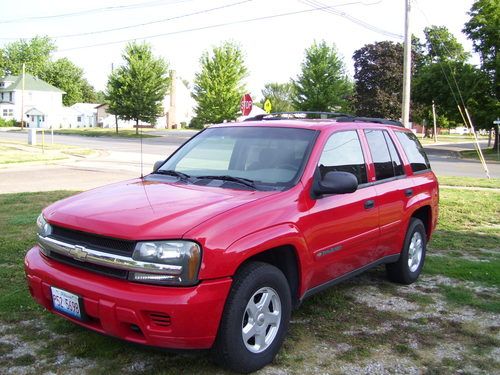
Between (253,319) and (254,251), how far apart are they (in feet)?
1.53

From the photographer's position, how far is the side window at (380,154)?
488 cm

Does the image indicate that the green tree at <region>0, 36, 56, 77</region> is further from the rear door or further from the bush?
the rear door

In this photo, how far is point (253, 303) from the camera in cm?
334

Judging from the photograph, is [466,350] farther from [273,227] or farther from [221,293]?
[221,293]

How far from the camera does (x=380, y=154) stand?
5.01 m

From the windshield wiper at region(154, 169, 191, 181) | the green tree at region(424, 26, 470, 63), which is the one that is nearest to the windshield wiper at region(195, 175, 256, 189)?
the windshield wiper at region(154, 169, 191, 181)

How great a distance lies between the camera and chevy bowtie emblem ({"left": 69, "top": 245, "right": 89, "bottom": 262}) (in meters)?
3.22

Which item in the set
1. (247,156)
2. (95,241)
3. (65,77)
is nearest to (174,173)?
(247,156)

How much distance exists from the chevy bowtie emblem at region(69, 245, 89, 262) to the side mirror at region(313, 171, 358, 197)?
5.59 ft

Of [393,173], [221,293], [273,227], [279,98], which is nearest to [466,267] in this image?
[393,173]

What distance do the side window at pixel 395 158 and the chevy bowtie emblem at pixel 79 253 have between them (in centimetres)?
321

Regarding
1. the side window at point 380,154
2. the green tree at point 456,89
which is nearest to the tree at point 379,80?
the green tree at point 456,89

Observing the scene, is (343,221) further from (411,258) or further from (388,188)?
(411,258)

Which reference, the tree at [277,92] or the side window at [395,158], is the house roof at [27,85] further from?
the side window at [395,158]
